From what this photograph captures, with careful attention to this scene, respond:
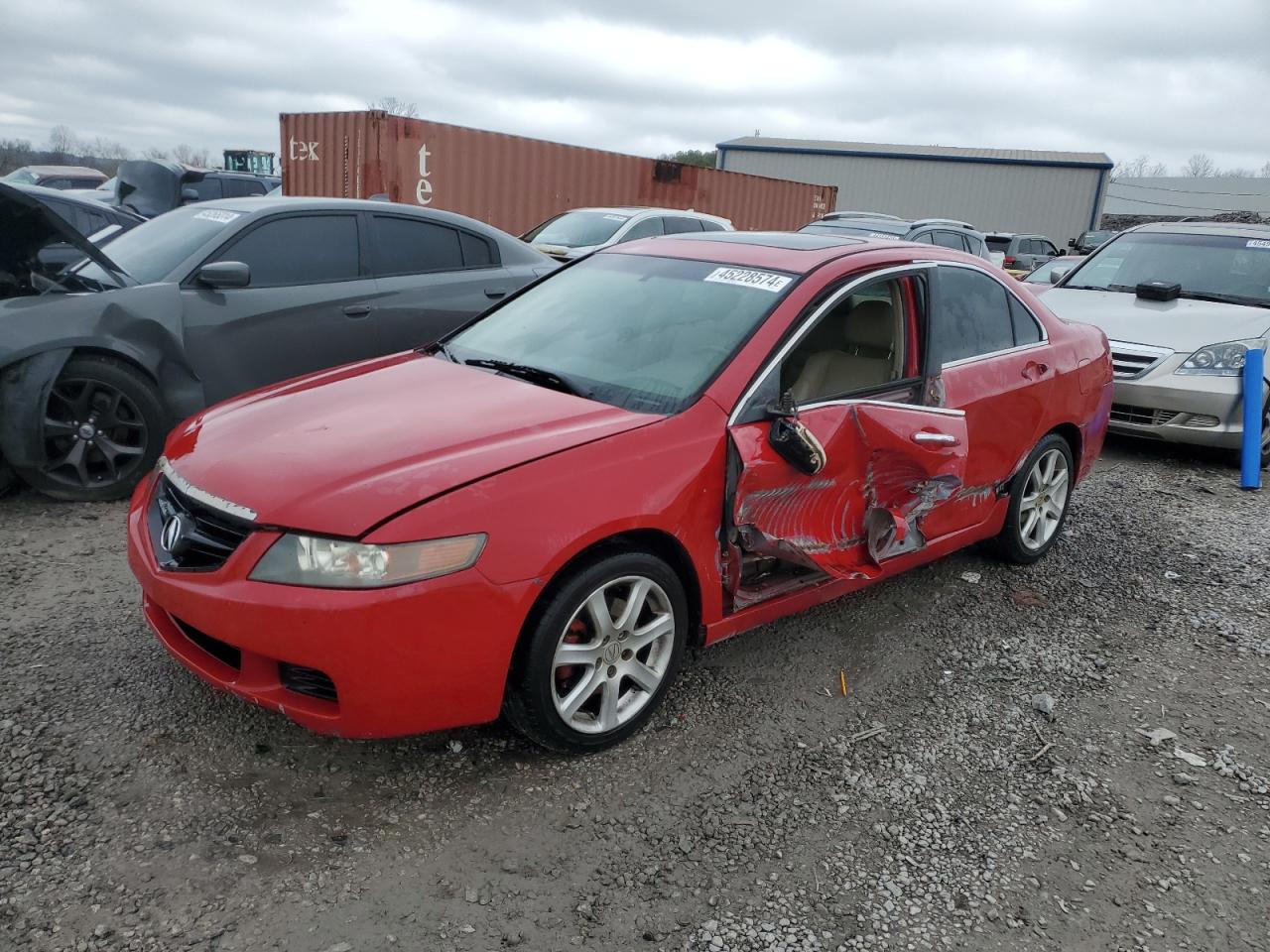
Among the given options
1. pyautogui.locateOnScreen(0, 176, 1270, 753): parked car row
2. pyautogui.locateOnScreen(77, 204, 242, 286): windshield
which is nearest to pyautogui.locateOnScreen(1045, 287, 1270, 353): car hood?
pyautogui.locateOnScreen(0, 176, 1270, 753): parked car row

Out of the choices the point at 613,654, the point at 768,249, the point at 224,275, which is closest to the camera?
the point at 613,654

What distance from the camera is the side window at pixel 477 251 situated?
6.23 metres

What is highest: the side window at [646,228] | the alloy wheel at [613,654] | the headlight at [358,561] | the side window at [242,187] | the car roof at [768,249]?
the side window at [242,187]

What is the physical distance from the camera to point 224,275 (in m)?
4.94

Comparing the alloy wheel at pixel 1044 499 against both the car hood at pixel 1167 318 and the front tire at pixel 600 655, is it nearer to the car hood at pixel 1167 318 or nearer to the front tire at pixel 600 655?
the front tire at pixel 600 655

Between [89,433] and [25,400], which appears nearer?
[25,400]

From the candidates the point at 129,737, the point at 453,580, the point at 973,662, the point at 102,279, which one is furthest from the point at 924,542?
the point at 102,279

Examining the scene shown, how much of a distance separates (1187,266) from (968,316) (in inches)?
189

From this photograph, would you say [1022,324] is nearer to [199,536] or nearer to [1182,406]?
[1182,406]

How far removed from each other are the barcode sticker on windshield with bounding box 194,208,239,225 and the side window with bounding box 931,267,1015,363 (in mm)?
4045

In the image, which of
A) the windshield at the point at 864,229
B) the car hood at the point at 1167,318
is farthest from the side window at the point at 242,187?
the car hood at the point at 1167,318

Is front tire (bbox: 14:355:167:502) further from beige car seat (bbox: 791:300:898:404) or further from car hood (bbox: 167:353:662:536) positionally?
beige car seat (bbox: 791:300:898:404)

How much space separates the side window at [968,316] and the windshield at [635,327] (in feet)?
2.80

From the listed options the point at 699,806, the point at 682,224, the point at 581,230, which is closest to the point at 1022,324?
the point at 699,806
